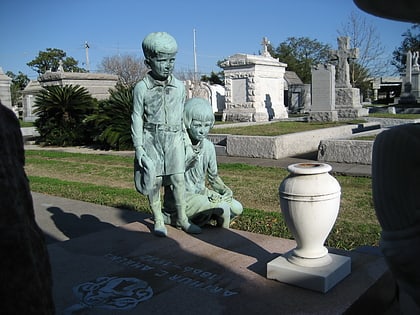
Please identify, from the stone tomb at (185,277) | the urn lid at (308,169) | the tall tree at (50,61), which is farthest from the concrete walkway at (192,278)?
the tall tree at (50,61)

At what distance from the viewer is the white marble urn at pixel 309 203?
310cm

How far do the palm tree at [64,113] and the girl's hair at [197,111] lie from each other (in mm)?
12523

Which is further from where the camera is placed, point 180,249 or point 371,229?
point 371,229

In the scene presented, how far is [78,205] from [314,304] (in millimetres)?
5222

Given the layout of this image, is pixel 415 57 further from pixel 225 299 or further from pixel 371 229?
pixel 225 299

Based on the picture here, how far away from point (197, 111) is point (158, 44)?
2.74 feet

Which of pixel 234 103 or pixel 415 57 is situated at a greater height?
pixel 415 57

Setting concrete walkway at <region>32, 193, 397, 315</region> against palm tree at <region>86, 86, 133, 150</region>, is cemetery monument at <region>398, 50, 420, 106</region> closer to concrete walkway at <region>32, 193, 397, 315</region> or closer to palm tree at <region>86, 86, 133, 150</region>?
palm tree at <region>86, 86, 133, 150</region>

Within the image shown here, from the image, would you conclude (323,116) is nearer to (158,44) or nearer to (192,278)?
(158,44)

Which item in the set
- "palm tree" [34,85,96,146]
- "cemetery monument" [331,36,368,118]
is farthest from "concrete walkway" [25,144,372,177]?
"cemetery monument" [331,36,368,118]

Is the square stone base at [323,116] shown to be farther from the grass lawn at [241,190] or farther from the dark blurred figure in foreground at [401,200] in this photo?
A: the dark blurred figure in foreground at [401,200]

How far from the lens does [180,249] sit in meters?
4.23

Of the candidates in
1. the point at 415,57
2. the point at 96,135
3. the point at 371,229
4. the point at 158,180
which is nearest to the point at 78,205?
the point at 158,180

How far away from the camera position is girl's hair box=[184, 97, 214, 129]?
15.6ft
